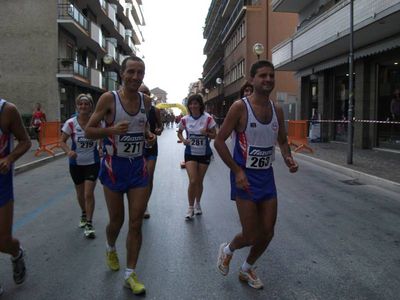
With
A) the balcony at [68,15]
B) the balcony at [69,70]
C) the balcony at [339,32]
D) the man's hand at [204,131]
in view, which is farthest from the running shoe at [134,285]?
the balcony at [68,15]

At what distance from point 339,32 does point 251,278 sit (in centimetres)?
1377

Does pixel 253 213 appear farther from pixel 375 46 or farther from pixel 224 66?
pixel 224 66

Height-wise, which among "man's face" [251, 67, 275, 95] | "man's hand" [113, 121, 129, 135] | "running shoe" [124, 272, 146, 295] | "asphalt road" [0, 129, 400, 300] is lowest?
"asphalt road" [0, 129, 400, 300]

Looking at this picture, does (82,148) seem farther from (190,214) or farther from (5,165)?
(5,165)

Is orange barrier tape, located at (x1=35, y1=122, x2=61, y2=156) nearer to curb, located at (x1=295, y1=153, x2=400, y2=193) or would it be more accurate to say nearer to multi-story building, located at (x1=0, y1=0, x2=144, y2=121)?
curb, located at (x1=295, y1=153, x2=400, y2=193)

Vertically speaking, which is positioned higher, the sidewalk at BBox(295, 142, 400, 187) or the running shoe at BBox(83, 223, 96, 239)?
the sidewalk at BBox(295, 142, 400, 187)

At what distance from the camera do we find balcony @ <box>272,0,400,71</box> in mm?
13164

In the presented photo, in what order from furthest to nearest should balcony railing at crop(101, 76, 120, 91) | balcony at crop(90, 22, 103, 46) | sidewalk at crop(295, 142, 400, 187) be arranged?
balcony railing at crop(101, 76, 120, 91), balcony at crop(90, 22, 103, 46), sidewalk at crop(295, 142, 400, 187)

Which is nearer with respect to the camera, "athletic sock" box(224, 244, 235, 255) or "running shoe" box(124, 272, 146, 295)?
"running shoe" box(124, 272, 146, 295)

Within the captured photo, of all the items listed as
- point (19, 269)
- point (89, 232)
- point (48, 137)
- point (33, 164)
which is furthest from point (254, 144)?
point (48, 137)

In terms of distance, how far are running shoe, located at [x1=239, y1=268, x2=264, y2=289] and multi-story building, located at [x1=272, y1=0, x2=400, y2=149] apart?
1004 centimetres

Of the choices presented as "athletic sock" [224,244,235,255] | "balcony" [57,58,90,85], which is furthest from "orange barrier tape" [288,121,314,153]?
"balcony" [57,58,90,85]

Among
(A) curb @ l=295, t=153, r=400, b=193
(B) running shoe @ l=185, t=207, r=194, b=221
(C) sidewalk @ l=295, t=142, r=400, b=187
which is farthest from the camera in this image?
(C) sidewalk @ l=295, t=142, r=400, b=187

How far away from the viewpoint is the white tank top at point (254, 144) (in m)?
3.91
